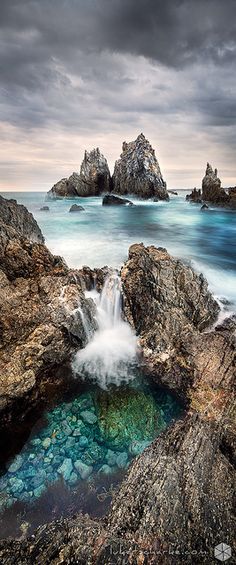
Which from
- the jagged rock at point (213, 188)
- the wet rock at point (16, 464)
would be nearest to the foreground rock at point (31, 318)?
the wet rock at point (16, 464)

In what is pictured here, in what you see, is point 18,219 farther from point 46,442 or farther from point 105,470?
point 105,470

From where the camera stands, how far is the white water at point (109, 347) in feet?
28.0

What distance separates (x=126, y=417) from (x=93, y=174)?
247ft

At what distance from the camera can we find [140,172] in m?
70.9

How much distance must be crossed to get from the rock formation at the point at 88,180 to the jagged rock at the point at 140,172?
392 centimetres

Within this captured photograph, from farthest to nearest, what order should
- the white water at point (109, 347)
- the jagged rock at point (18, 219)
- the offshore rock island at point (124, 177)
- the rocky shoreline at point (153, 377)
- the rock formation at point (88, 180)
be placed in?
the rock formation at point (88, 180)
the offshore rock island at point (124, 177)
the jagged rock at point (18, 219)
the white water at point (109, 347)
the rocky shoreline at point (153, 377)

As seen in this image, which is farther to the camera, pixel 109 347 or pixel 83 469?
pixel 109 347

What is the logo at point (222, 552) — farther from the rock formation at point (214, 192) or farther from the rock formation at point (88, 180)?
the rock formation at point (88, 180)

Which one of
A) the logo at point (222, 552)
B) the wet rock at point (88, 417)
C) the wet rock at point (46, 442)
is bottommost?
the wet rock at point (46, 442)

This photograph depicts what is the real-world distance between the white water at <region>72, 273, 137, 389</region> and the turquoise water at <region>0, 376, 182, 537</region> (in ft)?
1.57

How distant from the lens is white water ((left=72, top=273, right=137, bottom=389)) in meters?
8.55

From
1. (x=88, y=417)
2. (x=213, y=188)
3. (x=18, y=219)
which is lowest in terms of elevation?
(x=88, y=417)

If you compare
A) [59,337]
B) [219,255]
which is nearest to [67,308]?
[59,337]

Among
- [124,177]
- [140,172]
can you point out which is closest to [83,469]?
[140,172]
